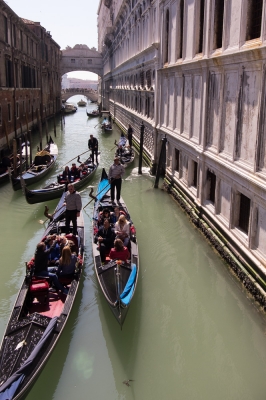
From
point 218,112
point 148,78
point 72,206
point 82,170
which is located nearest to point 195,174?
point 218,112

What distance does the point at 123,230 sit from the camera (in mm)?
7707

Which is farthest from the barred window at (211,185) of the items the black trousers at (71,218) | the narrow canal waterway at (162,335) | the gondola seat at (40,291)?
the gondola seat at (40,291)

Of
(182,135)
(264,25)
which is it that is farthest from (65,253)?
(182,135)

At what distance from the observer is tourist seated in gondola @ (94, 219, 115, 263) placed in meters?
7.64

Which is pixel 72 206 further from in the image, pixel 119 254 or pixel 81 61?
pixel 81 61

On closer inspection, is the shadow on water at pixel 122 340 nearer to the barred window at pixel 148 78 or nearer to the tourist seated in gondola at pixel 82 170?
the tourist seated in gondola at pixel 82 170

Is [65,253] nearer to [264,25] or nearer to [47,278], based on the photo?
[47,278]

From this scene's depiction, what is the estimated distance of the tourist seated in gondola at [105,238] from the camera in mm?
7645

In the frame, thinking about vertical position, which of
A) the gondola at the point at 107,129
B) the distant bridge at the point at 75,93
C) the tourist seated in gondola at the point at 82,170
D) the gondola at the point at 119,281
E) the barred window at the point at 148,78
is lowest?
the gondola at the point at 119,281

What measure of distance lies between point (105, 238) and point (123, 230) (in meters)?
0.38

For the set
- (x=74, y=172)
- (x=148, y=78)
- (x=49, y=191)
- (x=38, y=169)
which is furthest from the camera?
(x=148, y=78)

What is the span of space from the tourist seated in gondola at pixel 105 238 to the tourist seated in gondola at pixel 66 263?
3.46 feet

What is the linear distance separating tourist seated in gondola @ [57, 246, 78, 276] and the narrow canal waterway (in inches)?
22.5

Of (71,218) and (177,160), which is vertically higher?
(177,160)
